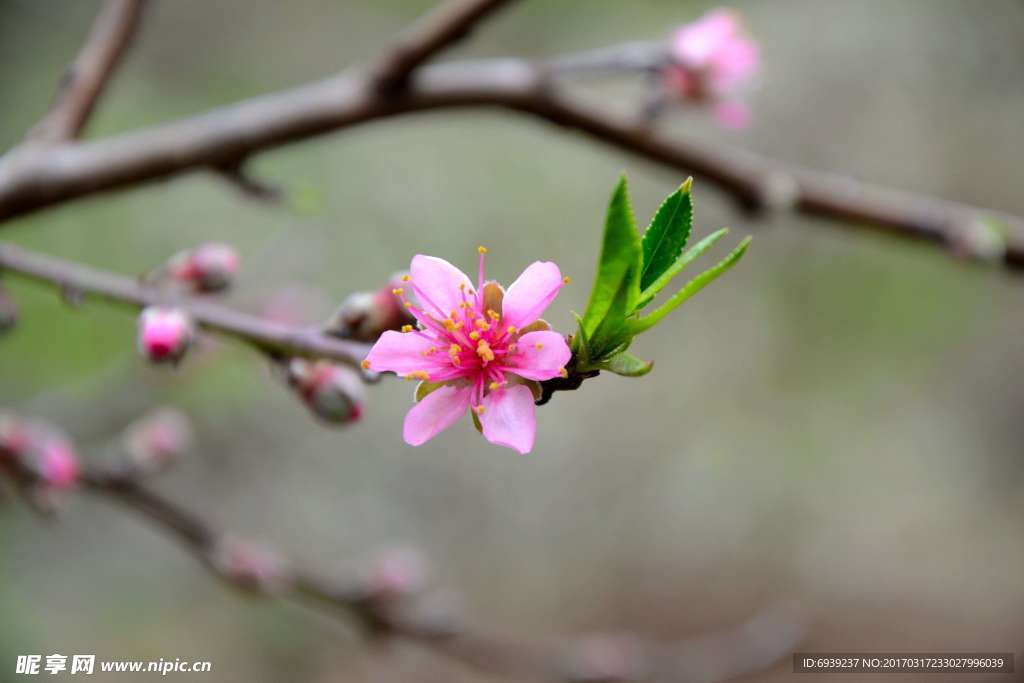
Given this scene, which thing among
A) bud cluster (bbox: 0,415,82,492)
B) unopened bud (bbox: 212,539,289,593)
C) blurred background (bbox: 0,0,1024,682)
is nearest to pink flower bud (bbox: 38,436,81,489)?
bud cluster (bbox: 0,415,82,492)

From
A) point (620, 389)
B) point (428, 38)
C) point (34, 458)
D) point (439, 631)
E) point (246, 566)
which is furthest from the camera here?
point (620, 389)

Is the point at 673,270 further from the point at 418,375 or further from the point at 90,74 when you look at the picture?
the point at 90,74

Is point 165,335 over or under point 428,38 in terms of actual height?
under

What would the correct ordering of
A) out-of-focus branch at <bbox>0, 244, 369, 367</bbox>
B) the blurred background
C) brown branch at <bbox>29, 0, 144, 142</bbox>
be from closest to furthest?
out-of-focus branch at <bbox>0, 244, 369, 367</bbox>
brown branch at <bbox>29, 0, 144, 142</bbox>
the blurred background

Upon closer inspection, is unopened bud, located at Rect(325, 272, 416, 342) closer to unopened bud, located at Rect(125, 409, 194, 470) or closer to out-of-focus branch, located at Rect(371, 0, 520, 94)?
out-of-focus branch, located at Rect(371, 0, 520, 94)

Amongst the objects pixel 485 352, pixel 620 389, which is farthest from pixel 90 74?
pixel 620 389

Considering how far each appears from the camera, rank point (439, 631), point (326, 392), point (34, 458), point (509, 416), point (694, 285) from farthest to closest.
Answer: point (439, 631)
point (34, 458)
point (326, 392)
point (509, 416)
point (694, 285)

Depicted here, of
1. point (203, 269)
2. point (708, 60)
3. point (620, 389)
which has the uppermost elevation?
point (620, 389)
